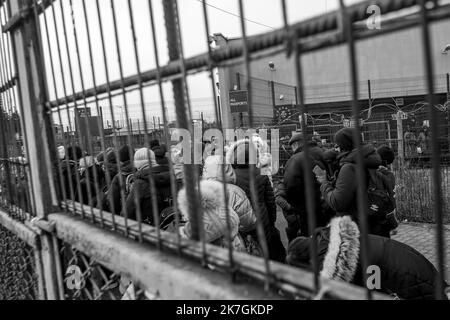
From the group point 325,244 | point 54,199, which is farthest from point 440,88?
point 54,199

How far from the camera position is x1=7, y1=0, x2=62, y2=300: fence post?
6.74 ft

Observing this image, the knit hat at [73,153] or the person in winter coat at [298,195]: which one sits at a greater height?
the knit hat at [73,153]

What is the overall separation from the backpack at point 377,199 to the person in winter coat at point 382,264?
1.31m

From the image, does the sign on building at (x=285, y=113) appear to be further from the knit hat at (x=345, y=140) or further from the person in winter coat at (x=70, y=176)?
the person in winter coat at (x=70, y=176)

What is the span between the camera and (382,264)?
7.20 ft

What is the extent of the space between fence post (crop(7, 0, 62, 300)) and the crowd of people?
105mm

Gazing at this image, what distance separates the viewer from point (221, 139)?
124 centimetres

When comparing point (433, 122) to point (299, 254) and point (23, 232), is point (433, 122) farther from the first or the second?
point (23, 232)

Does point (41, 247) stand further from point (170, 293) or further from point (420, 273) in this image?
point (420, 273)

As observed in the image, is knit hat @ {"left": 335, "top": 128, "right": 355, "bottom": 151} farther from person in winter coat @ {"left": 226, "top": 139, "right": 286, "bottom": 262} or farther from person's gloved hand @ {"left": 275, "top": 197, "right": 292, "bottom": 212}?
person's gloved hand @ {"left": 275, "top": 197, "right": 292, "bottom": 212}

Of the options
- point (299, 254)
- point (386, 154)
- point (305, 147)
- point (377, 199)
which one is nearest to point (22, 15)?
point (305, 147)

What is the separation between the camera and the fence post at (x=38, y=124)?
6.74 feet

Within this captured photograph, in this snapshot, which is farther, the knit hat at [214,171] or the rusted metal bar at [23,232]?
the knit hat at [214,171]

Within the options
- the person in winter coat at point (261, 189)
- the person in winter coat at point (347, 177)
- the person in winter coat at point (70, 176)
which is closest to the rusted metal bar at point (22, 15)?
the person in winter coat at point (70, 176)
